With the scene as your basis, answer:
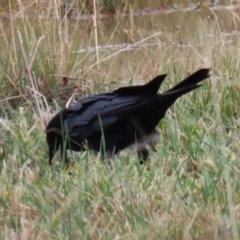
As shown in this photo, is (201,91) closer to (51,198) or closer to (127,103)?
(127,103)

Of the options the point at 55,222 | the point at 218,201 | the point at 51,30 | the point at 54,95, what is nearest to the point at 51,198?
the point at 55,222

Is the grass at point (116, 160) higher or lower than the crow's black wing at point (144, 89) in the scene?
lower

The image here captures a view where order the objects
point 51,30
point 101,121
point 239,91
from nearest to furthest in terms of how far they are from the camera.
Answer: point 101,121 < point 239,91 < point 51,30

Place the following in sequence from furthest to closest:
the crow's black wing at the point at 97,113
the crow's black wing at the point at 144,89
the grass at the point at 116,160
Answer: the crow's black wing at the point at 97,113
the crow's black wing at the point at 144,89
the grass at the point at 116,160

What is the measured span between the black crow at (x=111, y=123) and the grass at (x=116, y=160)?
0.21ft

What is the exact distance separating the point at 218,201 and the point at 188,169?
58 centimetres

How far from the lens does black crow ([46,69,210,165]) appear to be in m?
3.28

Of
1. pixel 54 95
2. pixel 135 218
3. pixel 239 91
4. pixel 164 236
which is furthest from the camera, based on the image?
pixel 54 95

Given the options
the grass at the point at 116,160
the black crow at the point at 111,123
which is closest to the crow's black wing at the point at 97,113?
the black crow at the point at 111,123

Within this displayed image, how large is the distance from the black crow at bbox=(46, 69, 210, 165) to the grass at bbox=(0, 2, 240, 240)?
6cm

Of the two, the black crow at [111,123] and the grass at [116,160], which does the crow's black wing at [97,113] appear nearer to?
the black crow at [111,123]

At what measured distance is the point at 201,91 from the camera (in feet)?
13.6

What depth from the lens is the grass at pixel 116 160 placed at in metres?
2.43

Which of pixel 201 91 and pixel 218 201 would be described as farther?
pixel 201 91
